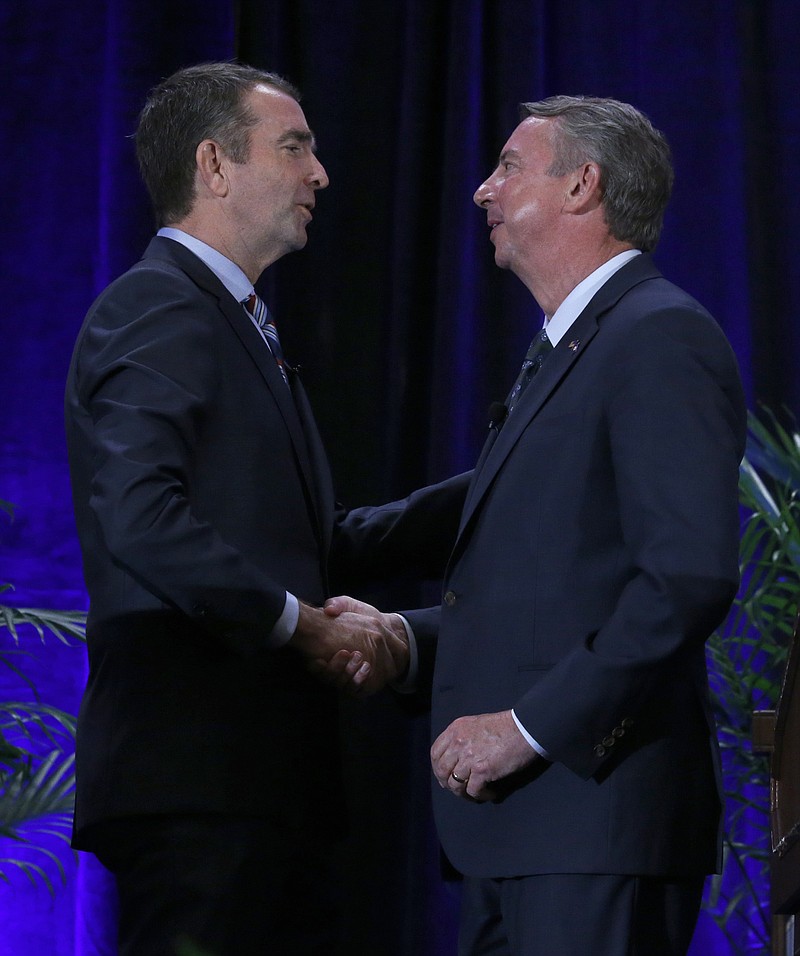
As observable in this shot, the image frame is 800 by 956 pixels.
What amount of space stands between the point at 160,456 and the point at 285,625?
312mm

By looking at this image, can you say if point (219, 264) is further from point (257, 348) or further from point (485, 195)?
point (485, 195)

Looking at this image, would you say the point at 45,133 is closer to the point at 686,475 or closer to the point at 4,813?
the point at 4,813

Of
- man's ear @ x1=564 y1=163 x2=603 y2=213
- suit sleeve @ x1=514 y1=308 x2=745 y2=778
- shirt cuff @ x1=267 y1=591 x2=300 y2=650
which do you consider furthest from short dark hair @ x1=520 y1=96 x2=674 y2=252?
shirt cuff @ x1=267 y1=591 x2=300 y2=650

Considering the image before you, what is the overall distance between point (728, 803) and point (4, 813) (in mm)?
1723

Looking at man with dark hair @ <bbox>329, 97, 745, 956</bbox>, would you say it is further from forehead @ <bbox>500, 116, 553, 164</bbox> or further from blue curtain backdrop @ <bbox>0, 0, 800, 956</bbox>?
blue curtain backdrop @ <bbox>0, 0, 800, 956</bbox>

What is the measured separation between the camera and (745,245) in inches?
138

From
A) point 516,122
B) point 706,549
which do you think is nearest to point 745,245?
point 516,122

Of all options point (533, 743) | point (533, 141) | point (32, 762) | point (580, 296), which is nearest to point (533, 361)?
point (580, 296)

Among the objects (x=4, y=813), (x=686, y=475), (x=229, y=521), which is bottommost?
(x=4, y=813)

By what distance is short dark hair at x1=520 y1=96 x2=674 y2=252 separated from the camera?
2148mm

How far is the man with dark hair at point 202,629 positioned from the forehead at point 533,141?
1.76 feet

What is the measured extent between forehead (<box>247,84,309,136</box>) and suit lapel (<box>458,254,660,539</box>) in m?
0.82

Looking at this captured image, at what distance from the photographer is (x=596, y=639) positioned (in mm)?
1692

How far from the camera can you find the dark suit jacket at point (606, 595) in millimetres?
1659
